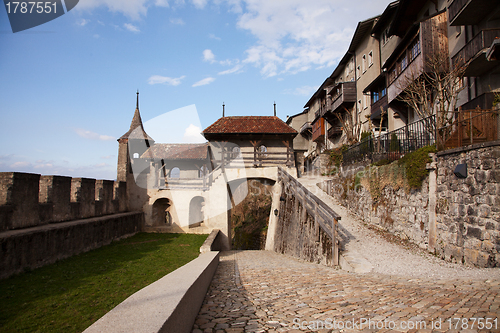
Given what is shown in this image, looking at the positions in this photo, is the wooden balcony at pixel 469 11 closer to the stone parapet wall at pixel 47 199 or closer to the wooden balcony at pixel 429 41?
the wooden balcony at pixel 429 41

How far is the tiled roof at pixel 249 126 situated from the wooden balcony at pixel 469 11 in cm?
1078

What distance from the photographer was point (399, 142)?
37.2 feet

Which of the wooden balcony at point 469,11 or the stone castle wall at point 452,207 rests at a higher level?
the wooden balcony at point 469,11

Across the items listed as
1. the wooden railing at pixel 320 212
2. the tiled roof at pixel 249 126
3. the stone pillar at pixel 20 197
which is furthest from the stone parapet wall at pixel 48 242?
the tiled roof at pixel 249 126

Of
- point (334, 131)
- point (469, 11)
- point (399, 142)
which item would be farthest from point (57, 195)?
point (334, 131)

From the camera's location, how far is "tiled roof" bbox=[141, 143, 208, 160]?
3082cm

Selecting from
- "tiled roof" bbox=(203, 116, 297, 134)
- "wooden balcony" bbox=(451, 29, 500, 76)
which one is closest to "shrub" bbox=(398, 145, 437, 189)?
"wooden balcony" bbox=(451, 29, 500, 76)

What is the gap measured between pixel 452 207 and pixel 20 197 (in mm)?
12192

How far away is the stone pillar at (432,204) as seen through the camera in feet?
25.8

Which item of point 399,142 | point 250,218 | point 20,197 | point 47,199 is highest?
point 399,142

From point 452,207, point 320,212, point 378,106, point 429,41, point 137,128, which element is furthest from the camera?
point 137,128

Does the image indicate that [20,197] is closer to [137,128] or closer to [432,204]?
[432,204]

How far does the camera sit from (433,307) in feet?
12.0

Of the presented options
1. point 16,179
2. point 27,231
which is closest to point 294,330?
point 27,231
